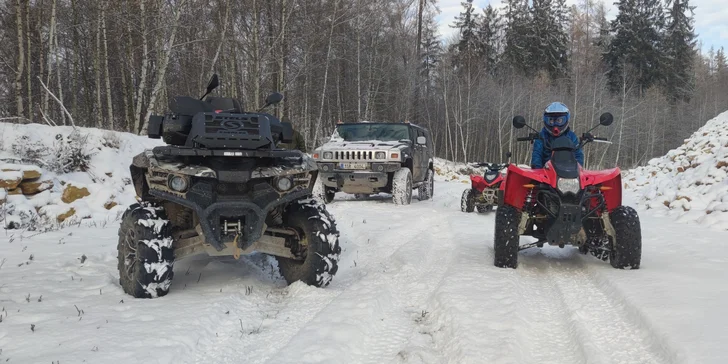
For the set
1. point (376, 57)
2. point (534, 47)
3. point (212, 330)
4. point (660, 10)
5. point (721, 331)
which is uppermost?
point (660, 10)

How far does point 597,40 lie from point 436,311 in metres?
52.2

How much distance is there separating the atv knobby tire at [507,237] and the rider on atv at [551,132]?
1122mm

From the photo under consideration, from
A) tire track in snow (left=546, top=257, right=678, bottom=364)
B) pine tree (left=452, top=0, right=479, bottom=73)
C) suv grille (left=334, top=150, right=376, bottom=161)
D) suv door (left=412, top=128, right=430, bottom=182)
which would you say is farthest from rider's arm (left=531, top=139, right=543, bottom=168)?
pine tree (left=452, top=0, right=479, bottom=73)

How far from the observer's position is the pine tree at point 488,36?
44.8 metres

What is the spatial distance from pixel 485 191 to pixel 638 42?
1724 inches

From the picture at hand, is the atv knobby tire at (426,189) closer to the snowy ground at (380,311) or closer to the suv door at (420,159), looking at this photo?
the suv door at (420,159)

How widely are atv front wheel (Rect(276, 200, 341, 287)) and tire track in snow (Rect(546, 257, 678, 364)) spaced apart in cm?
194

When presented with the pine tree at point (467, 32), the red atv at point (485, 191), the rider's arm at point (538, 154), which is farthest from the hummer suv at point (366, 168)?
the pine tree at point (467, 32)

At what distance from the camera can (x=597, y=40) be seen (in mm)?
48219

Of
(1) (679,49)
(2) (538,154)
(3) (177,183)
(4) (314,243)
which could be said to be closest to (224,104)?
(3) (177,183)

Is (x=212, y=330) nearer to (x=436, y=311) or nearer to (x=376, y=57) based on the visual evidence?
(x=436, y=311)

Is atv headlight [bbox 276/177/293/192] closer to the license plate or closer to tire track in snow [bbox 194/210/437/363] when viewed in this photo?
tire track in snow [bbox 194/210/437/363]

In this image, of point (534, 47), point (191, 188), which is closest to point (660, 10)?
point (534, 47)

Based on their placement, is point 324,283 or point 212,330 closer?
point 212,330
